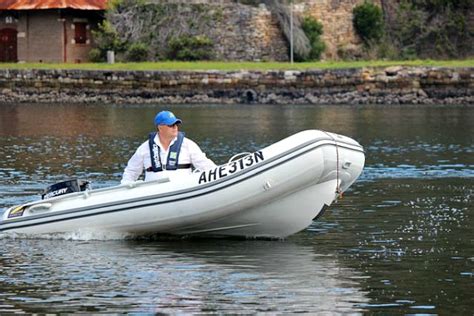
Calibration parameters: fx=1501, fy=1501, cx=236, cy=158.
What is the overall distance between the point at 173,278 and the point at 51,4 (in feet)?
142

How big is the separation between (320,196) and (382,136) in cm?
1902

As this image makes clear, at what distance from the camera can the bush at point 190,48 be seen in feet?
188

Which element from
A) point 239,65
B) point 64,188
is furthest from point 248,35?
point 64,188

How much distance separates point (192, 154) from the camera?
17469 mm

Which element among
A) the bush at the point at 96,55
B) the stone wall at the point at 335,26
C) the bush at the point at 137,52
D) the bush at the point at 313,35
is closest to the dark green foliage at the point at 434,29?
the stone wall at the point at 335,26

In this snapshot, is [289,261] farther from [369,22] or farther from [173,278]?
[369,22]

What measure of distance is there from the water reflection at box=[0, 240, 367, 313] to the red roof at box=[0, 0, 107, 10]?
40239mm

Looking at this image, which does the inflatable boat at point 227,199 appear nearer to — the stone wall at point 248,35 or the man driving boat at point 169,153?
the man driving boat at point 169,153

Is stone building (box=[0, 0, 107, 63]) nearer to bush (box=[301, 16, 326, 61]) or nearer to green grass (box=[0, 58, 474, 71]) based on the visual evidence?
green grass (box=[0, 58, 474, 71])

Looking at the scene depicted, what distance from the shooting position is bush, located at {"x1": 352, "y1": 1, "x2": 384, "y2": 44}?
59.5 meters

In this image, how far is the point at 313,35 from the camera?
5806cm

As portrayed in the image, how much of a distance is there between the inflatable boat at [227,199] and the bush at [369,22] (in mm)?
42543

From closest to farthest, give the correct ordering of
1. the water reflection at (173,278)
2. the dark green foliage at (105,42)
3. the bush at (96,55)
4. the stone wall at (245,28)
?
the water reflection at (173,278), the dark green foliage at (105,42), the bush at (96,55), the stone wall at (245,28)

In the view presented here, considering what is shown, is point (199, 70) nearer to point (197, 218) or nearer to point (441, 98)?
point (441, 98)
